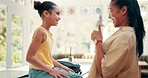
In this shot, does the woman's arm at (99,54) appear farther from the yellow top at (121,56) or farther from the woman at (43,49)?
the woman at (43,49)

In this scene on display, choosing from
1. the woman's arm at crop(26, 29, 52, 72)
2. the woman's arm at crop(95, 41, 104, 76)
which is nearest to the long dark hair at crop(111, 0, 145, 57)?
the woman's arm at crop(95, 41, 104, 76)

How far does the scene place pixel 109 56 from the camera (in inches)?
40.0

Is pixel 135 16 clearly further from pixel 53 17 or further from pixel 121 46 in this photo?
pixel 53 17

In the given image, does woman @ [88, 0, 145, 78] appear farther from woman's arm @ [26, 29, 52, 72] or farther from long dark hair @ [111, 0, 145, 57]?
woman's arm @ [26, 29, 52, 72]

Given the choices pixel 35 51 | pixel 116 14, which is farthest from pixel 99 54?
pixel 35 51

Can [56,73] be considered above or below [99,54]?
below

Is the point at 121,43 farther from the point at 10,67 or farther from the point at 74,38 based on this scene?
the point at 74,38

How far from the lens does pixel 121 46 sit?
987 mm

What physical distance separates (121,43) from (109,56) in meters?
0.09

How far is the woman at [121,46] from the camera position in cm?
100

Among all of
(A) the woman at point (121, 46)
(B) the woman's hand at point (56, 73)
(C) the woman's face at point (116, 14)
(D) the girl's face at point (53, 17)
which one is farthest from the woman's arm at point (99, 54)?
(D) the girl's face at point (53, 17)

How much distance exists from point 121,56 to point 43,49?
65 centimetres

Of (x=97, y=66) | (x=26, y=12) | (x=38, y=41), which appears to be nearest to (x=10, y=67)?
(x=26, y=12)

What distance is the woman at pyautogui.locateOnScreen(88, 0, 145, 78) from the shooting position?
100 centimetres
